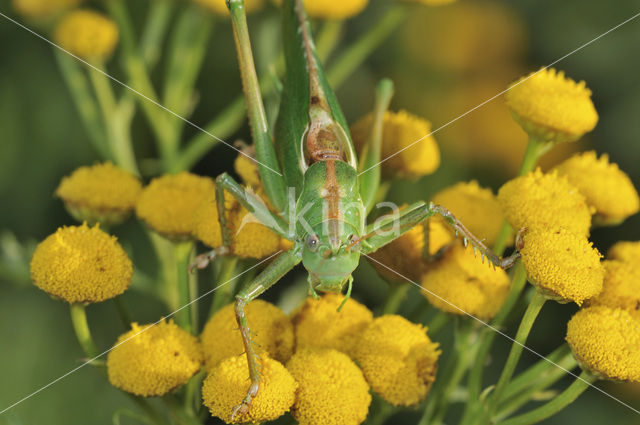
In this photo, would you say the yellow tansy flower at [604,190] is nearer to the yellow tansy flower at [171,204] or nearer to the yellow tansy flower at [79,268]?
the yellow tansy flower at [171,204]

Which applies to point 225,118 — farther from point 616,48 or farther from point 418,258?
point 616,48

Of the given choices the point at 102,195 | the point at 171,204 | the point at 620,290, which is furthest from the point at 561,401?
the point at 102,195

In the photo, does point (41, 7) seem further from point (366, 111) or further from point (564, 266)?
point (564, 266)

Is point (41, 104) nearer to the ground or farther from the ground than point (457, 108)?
farther from the ground

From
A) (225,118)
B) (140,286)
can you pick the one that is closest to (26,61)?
(225,118)

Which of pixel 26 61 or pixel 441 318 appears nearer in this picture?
pixel 441 318

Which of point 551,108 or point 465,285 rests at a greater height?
point 551,108

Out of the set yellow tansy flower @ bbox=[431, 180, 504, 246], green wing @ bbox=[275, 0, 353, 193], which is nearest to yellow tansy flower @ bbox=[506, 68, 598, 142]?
yellow tansy flower @ bbox=[431, 180, 504, 246]

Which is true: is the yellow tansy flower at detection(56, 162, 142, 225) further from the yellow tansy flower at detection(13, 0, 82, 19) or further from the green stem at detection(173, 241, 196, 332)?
the yellow tansy flower at detection(13, 0, 82, 19)
